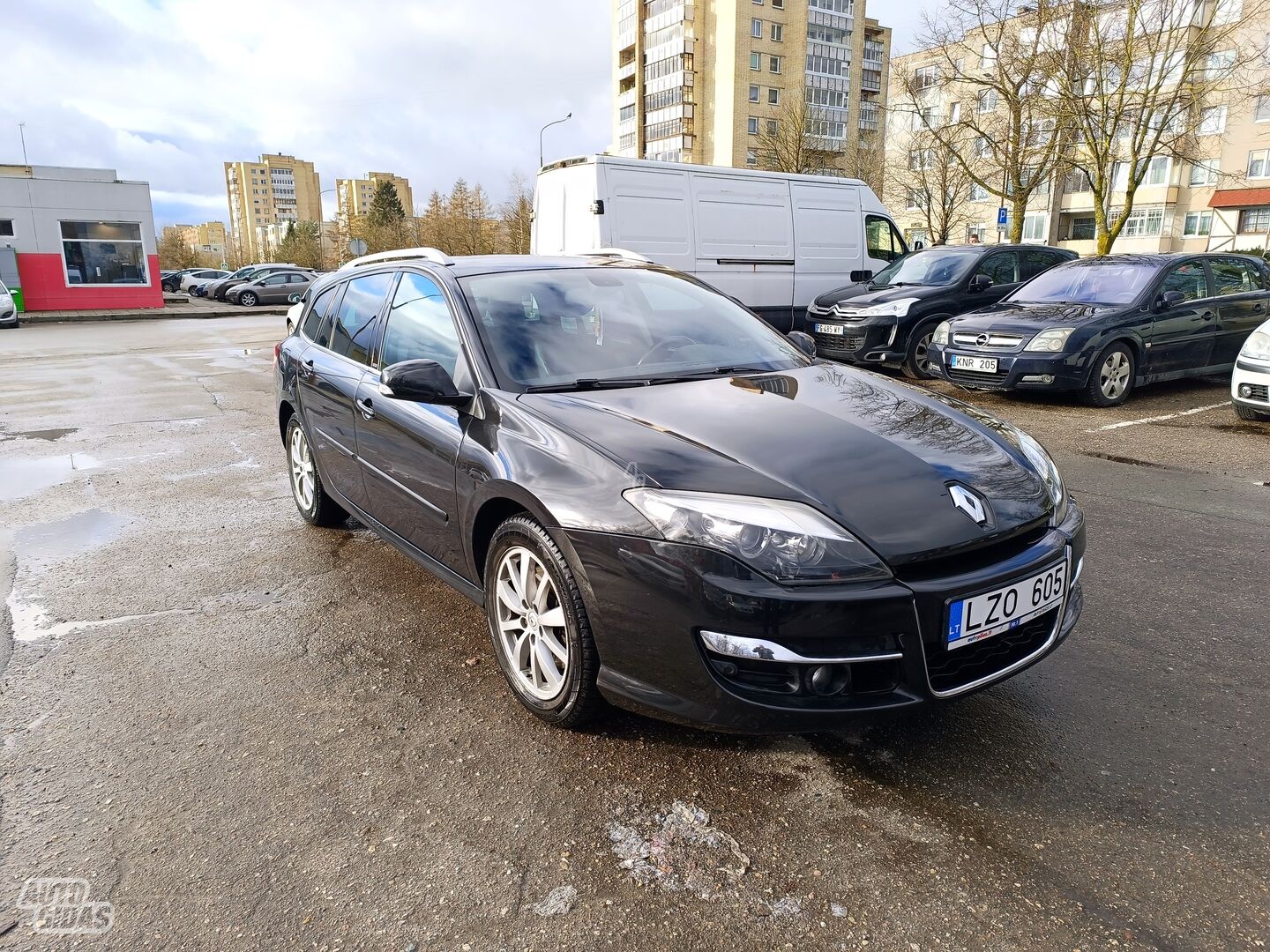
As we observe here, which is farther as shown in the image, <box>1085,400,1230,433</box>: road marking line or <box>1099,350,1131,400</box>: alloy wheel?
<box>1099,350,1131,400</box>: alloy wheel

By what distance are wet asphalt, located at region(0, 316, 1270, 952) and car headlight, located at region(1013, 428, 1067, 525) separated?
27.5 inches

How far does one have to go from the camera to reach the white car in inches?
296

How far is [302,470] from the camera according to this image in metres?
5.24

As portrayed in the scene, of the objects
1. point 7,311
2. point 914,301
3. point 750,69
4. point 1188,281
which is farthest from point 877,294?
point 750,69

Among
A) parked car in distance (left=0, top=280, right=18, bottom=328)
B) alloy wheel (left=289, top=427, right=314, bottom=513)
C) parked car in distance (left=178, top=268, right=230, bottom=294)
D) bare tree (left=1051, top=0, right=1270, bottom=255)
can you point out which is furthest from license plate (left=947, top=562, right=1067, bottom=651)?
parked car in distance (left=178, top=268, right=230, bottom=294)

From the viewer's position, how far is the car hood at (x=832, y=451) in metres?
2.47

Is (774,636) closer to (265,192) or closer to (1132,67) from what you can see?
(1132,67)

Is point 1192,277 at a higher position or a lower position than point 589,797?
higher

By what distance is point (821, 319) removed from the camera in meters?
11.5

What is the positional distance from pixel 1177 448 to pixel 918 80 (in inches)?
893

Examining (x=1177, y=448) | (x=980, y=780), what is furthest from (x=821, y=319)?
(x=980, y=780)

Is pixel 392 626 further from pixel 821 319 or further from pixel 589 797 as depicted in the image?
pixel 821 319

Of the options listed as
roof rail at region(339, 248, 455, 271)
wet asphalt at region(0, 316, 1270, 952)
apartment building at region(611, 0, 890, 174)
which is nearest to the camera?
wet asphalt at region(0, 316, 1270, 952)

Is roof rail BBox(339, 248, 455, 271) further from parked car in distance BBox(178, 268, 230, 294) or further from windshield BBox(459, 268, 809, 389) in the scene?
parked car in distance BBox(178, 268, 230, 294)
